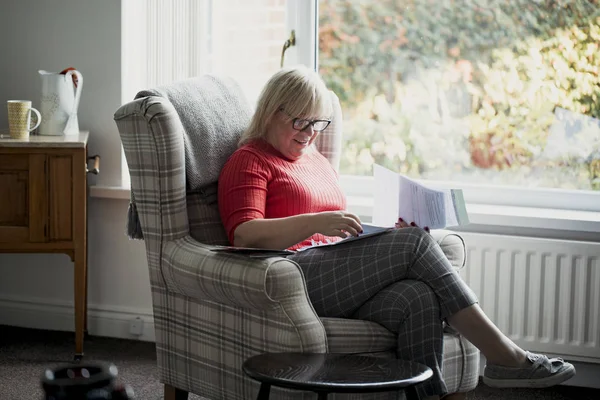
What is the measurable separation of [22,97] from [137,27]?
48 centimetres

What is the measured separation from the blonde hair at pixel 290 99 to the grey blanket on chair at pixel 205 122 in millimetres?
71

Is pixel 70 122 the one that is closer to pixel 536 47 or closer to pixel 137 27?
pixel 137 27

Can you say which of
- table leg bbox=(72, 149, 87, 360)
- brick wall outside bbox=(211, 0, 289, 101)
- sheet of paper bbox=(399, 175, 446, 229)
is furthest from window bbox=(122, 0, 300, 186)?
sheet of paper bbox=(399, 175, 446, 229)

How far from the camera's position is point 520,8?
299 centimetres

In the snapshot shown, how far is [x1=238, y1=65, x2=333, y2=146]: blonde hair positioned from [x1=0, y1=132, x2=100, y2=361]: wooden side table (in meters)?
0.75

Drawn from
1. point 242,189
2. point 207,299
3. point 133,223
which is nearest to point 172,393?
point 207,299

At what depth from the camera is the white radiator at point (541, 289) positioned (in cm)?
280

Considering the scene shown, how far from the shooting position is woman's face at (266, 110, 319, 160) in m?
2.37

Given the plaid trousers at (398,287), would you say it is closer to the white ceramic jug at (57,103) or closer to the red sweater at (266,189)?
the red sweater at (266,189)

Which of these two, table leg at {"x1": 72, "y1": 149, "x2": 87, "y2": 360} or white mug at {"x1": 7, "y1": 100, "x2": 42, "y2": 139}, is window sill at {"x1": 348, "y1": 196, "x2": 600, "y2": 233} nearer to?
table leg at {"x1": 72, "y1": 149, "x2": 87, "y2": 360}

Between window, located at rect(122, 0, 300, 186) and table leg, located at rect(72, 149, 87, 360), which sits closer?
table leg, located at rect(72, 149, 87, 360)

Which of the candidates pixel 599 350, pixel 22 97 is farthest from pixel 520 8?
pixel 22 97

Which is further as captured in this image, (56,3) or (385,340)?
(56,3)

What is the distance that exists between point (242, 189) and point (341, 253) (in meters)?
0.29
